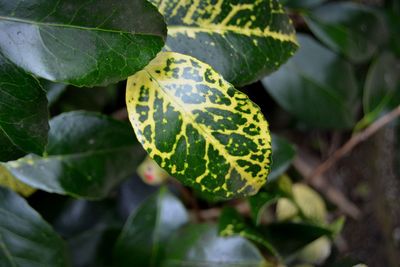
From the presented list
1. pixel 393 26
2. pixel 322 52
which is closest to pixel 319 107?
pixel 322 52

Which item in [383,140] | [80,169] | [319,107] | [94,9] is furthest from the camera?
[383,140]

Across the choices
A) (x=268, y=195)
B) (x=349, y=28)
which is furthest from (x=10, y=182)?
(x=349, y=28)

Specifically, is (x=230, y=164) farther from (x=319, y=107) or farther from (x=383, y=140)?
(x=383, y=140)

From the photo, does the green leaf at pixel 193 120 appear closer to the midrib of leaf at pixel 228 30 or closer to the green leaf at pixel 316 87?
the midrib of leaf at pixel 228 30

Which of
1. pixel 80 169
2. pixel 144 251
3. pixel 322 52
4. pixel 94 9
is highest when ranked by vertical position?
pixel 94 9

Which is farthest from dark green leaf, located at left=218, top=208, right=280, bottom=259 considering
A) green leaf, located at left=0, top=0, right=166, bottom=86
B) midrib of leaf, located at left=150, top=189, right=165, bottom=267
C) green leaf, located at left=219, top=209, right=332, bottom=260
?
green leaf, located at left=0, top=0, right=166, bottom=86
